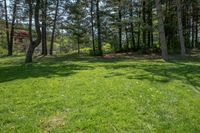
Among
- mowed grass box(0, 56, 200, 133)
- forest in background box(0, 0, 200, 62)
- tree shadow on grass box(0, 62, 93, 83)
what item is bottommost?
mowed grass box(0, 56, 200, 133)

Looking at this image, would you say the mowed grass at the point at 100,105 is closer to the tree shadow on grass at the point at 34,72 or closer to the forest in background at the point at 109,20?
the tree shadow on grass at the point at 34,72

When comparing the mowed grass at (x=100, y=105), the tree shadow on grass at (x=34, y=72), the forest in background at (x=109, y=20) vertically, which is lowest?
the mowed grass at (x=100, y=105)

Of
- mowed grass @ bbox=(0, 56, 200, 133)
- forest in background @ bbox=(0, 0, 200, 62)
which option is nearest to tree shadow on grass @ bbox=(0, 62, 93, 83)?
mowed grass @ bbox=(0, 56, 200, 133)

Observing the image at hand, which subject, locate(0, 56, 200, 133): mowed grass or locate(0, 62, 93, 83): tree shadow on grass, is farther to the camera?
locate(0, 62, 93, 83): tree shadow on grass

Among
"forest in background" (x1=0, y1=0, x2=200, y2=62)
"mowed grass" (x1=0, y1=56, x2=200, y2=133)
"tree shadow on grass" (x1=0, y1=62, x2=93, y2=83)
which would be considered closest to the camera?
"mowed grass" (x1=0, y1=56, x2=200, y2=133)

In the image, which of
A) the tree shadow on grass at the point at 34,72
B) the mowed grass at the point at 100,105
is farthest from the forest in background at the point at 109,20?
the mowed grass at the point at 100,105

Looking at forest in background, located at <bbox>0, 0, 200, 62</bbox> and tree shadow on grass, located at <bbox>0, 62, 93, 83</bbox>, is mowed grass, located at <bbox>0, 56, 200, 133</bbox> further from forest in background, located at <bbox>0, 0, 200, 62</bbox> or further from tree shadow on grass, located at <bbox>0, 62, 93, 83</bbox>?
forest in background, located at <bbox>0, 0, 200, 62</bbox>

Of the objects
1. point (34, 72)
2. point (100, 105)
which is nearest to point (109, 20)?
point (34, 72)

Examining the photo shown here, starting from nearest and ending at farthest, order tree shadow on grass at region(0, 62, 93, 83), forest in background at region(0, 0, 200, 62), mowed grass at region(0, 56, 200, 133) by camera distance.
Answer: mowed grass at region(0, 56, 200, 133) < tree shadow on grass at region(0, 62, 93, 83) < forest in background at region(0, 0, 200, 62)

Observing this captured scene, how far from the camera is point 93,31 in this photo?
33625mm

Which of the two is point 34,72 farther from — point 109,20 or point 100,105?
point 109,20

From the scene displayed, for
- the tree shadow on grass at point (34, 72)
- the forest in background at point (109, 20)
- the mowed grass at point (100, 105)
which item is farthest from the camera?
the forest in background at point (109, 20)

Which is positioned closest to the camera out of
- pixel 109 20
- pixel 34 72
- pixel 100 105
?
pixel 100 105

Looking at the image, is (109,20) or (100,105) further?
(109,20)
